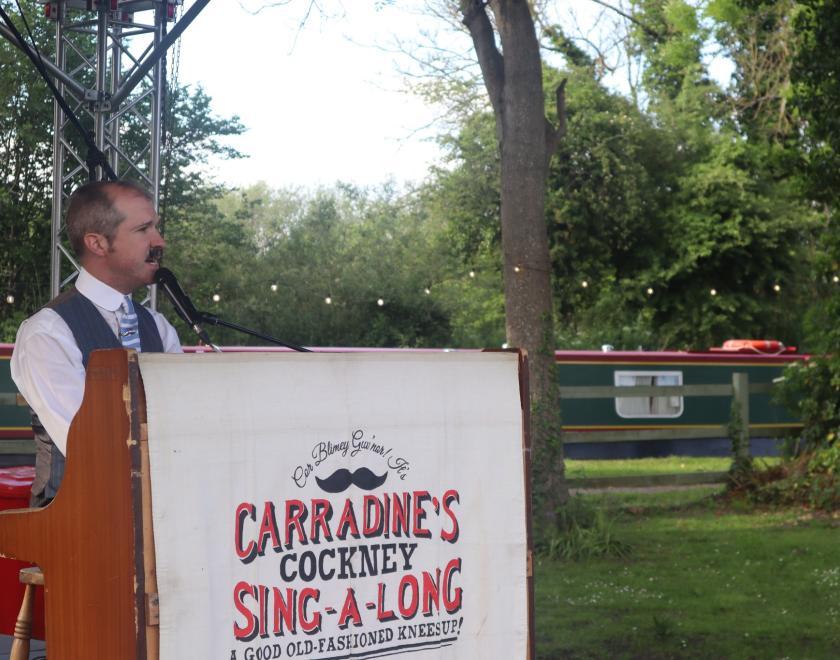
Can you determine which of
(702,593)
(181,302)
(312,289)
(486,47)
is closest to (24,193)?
(312,289)

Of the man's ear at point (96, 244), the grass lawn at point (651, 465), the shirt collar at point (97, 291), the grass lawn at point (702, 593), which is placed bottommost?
the grass lawn at point (651, 465)

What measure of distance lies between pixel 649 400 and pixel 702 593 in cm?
1143

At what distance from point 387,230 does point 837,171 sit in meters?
30.5

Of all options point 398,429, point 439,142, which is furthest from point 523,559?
point 439,142

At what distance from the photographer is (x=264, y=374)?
2.62m

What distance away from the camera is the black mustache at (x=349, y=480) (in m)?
2.68

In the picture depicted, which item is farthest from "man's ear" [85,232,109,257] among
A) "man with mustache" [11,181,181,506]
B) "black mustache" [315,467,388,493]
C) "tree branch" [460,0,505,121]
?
"tree branch" [460,0,505,121]

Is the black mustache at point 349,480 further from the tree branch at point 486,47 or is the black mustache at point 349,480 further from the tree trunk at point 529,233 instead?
the tree branch at point 486,47

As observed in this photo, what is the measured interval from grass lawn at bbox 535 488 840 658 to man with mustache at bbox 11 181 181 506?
344 centimetres

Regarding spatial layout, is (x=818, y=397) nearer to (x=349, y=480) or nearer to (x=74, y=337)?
(x=349, y=480)

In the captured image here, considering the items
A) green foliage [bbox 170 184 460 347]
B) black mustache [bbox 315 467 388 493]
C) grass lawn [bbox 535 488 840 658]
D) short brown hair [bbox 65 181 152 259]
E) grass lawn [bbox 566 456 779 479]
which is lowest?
grass lawn [bbox 566 456 779 479]

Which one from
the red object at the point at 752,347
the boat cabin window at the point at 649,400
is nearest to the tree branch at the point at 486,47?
the boat cabin window at the point at 649,400

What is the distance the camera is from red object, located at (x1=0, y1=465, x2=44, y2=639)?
11.4ft

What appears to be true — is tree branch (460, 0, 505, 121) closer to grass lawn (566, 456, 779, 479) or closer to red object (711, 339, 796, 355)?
grass lawn (566, 456, 779, 479)
